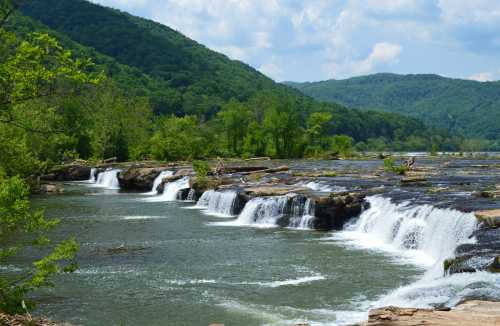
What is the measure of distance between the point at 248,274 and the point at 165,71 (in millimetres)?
161194

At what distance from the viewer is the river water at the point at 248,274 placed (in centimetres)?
1573

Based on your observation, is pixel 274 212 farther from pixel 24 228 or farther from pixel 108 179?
pixel 108 179

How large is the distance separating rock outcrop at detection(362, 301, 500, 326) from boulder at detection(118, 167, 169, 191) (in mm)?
43503

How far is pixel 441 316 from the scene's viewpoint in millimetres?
11508

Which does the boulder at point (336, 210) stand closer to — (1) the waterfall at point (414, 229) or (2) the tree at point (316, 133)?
(1) the waterfall at point (414, 229)

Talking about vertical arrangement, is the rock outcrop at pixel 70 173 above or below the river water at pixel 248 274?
above

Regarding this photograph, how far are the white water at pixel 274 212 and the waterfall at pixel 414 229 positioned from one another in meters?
2.81

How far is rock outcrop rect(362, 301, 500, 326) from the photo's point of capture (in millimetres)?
11062

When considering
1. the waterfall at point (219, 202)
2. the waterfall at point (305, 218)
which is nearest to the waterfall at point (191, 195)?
the waterfall at point (219, 202)

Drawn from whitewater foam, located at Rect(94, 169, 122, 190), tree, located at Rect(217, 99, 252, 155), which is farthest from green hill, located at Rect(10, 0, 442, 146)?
whitewater foam, located at Rect(94, 169, 122, 190)

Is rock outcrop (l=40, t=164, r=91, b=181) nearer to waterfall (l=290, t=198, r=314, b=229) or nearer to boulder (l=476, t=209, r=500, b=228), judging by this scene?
waterfall (l=290, t=198, r=314, b=229)

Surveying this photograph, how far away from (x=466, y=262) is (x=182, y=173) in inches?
1437

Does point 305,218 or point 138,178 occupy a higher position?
point 138,178

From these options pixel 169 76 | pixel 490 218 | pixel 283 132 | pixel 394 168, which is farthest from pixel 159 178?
pixel 169 76
